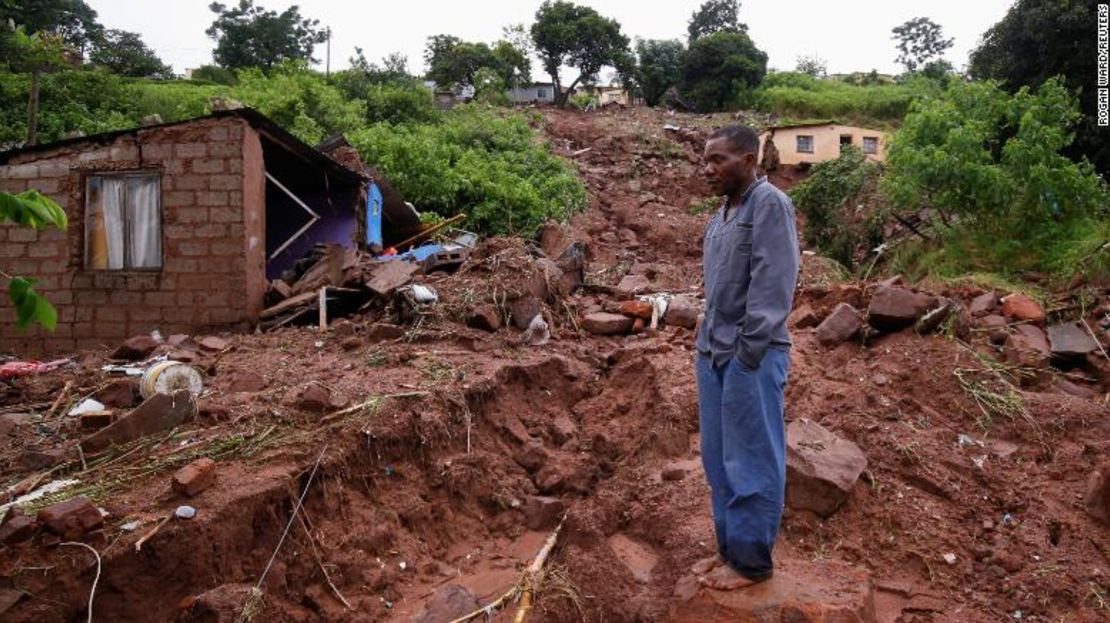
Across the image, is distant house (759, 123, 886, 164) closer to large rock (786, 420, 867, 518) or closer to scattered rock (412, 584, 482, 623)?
large rock (786, 420, 867, 518)

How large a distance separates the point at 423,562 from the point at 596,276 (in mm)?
6596

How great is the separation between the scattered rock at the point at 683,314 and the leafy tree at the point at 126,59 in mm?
34756

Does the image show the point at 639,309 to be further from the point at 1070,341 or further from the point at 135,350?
the point at 135,350

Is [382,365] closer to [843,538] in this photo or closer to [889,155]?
[843,538]

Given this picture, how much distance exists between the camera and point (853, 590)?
333 cm

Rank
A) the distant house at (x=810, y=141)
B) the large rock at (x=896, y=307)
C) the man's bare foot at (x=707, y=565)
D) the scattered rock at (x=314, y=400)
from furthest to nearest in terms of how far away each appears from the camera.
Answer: the distant house at (x=810, y=141) < the large rock at (x=896, y=307) < the scattered rock at (x=314, y=400) < the man's bare foot at (x=707, y=565)

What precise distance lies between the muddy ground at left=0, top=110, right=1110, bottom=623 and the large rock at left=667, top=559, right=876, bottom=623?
0.06 feet

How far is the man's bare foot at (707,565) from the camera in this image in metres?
3.47

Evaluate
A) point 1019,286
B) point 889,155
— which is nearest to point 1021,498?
point 1019,286

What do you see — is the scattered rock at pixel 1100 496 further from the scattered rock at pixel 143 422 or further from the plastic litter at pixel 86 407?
the plastic litter at pixel 86 407

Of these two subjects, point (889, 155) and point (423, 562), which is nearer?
point (423, 562)

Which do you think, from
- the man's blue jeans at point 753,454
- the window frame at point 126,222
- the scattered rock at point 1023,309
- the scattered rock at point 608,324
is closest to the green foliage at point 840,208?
the scattered rock at point 1023,309

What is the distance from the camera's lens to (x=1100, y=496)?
4.20m

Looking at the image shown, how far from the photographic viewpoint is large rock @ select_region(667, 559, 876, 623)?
313cm
